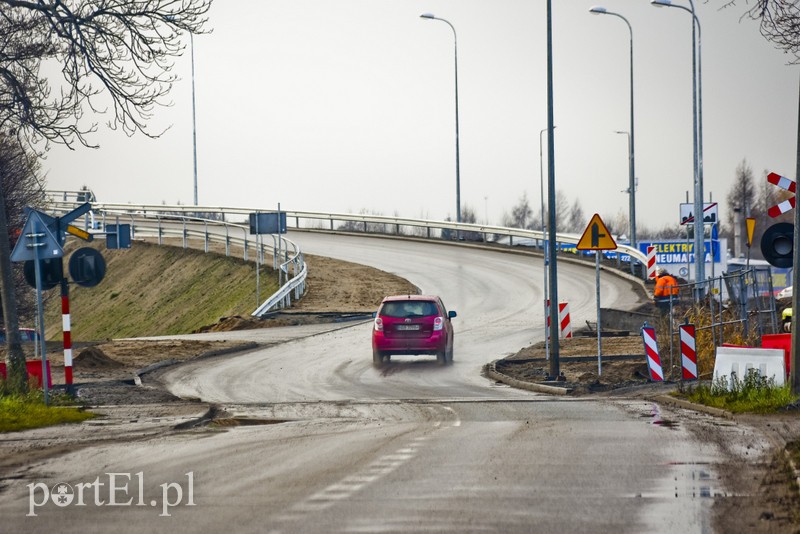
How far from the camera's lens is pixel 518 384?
22.4 meters

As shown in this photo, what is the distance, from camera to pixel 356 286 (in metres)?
47.4

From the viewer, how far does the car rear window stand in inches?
1080

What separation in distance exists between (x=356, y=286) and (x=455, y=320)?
31.7 ft

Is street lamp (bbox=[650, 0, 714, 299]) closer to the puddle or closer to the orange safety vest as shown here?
the orange safety vest

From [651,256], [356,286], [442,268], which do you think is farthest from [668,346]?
[442,268]

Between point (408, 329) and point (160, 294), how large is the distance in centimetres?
3066

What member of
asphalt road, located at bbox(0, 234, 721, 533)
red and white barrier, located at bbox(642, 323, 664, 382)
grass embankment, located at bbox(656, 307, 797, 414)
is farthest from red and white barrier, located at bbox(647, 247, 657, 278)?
asphalt road, located at bbox(0, 234, 721, 533)

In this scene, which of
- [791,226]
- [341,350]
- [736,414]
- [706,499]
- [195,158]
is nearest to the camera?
[706,499]

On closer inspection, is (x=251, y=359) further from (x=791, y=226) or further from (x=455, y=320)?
(x=791, y=226)

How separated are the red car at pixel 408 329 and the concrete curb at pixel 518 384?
4.51 ft

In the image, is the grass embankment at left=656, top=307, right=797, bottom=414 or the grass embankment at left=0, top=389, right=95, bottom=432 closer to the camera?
the grass embankment at left=0, top=389, right=95, bottom=432

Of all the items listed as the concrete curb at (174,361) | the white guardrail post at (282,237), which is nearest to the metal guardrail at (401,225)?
the white guardrail post at (282,237)

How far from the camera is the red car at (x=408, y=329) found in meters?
27.2

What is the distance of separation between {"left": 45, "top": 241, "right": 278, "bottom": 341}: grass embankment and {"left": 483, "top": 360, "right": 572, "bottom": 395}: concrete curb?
21.5 metres
